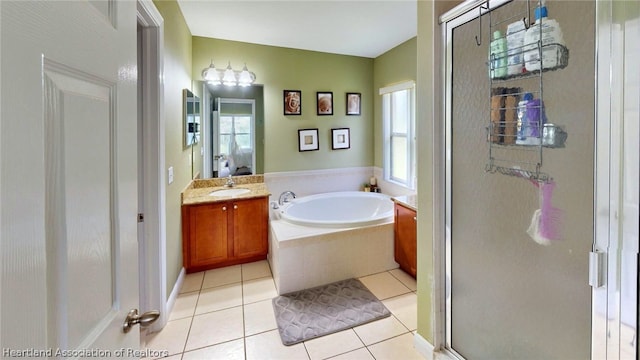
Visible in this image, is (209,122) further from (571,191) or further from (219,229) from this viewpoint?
(571,191)

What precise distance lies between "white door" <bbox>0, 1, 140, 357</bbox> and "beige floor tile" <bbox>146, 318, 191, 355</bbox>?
A: 1.29 meters

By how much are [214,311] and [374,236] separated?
1.55 m

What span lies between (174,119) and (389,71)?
271cm

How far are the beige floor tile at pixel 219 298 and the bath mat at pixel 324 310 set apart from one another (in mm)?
348

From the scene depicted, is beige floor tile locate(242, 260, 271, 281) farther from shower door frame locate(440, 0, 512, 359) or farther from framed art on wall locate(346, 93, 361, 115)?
framed art on wall locate(346, 93, 361, 115)

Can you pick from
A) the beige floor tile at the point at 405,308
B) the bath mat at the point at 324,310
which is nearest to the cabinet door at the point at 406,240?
the beige floor tile at the point at 405,308

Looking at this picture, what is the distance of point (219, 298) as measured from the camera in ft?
8.14

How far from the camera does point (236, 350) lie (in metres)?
1.86

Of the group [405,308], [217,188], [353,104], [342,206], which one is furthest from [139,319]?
[353,104]

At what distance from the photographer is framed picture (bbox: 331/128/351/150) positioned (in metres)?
4.11

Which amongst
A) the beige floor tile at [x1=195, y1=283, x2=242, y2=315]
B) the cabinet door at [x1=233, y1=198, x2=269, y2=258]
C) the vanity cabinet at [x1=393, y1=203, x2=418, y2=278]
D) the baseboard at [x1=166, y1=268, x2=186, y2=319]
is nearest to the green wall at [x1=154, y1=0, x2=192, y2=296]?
the baseboard at [x1=166, y1=268, x2=186, y2=319]

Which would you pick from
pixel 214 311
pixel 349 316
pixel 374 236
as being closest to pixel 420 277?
pixel 349 316

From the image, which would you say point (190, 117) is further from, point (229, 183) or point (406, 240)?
point (406, 240)

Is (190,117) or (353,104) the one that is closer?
(190,117)
